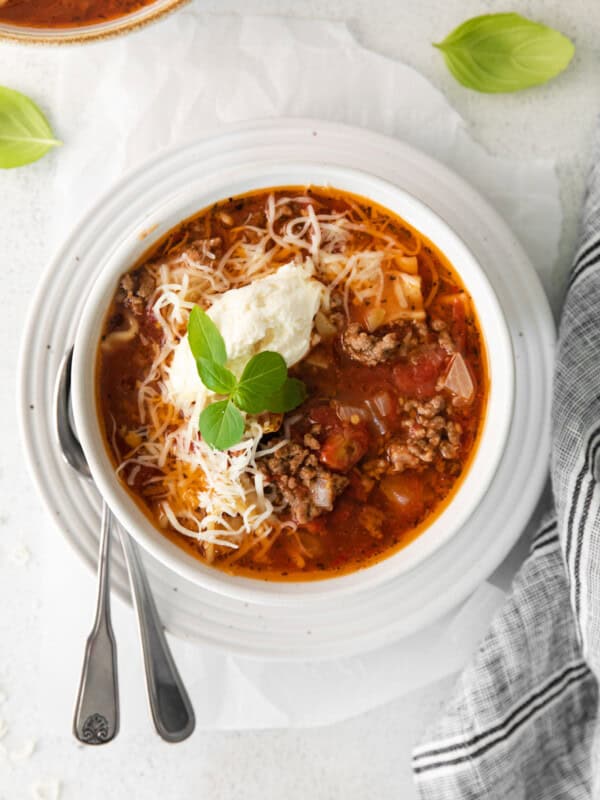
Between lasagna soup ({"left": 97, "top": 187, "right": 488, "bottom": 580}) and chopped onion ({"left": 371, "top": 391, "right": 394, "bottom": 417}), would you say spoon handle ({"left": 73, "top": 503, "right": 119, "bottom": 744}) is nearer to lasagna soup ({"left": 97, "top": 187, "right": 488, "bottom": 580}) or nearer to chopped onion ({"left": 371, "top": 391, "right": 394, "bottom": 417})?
lasagna soup ({"left": 97, "top": 187, "right": 488, "bottom": 580})

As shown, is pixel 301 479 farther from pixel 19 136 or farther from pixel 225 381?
pixel 19 136

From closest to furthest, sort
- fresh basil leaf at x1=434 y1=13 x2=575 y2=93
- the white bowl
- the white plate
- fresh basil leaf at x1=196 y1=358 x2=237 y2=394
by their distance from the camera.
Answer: fresh basil leaf at x1=196 y1=358 x2=237 y2=394 < the white bowl < the white plate < fresh basil leaf at x1=434 y1=13 x2=575 y2=93

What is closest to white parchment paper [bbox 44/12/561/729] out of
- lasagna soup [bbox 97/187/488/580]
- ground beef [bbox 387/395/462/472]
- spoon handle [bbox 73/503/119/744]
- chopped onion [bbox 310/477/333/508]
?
lasagna soup [bbox 97/187/488/580]

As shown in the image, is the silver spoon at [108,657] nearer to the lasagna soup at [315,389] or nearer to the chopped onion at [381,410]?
the lasagna soup at [315,389]

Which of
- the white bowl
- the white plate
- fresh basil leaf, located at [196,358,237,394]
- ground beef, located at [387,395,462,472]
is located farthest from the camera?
the white plate

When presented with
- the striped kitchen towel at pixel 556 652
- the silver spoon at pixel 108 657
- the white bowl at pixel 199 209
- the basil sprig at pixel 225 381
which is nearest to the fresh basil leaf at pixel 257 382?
the basil sprig at pixel 225 381

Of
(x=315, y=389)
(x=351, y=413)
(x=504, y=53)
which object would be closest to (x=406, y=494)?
(x=351, y=413)

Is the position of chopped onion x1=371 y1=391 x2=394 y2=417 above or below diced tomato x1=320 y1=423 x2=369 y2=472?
above
